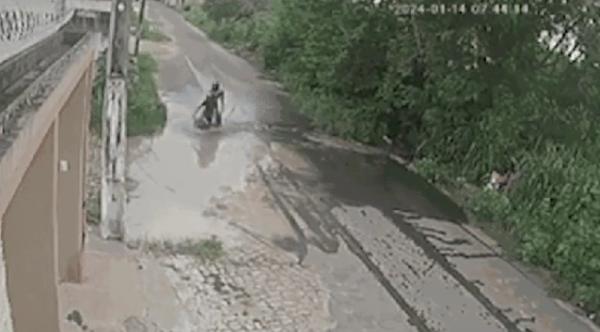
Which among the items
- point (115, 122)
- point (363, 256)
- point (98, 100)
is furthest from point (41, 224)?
point (98, 100)

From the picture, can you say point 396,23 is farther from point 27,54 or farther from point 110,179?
point 27,54

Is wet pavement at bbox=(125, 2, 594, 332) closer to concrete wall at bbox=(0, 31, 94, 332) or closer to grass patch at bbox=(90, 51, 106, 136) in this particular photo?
grass patch at bbox=(90, 51, 106, 136)

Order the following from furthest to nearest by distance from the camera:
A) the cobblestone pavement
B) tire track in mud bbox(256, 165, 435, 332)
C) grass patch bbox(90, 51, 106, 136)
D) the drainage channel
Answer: grass patch bbox(90, 51, 106, 136)
tire track in mud bbox(256, 165, 435, 332)
the cobblestone pavement
the drainage channel

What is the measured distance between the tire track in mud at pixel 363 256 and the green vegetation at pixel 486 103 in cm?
249

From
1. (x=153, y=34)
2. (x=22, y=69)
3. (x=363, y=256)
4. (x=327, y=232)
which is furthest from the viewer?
(x=153, y=34)

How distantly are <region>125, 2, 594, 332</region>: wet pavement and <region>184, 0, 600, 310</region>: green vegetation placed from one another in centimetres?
67

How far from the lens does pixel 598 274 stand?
39.5ft

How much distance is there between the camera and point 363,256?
13.4 meters

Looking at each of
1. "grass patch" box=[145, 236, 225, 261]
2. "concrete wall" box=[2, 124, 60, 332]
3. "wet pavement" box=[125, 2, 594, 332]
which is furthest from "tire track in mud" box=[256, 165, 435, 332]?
"concrete wall" box=[2, 124, 60, 332]

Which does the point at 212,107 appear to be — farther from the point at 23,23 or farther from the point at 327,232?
the point at 23,23

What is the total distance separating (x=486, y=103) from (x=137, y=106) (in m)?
7.79

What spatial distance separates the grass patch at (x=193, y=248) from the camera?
12484 millimetres

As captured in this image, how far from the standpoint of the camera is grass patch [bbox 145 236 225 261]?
12.5m

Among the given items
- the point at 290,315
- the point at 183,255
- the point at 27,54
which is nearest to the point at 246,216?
the point at 183,255
